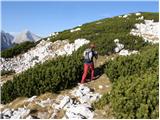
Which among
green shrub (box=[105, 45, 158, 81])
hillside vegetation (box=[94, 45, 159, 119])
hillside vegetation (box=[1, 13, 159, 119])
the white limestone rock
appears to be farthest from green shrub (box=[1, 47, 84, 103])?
the white limestone rock

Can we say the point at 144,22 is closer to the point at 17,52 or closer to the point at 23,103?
the point at 17,52

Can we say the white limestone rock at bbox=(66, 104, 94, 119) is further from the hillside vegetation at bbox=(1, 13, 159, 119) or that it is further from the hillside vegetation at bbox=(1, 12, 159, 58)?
the hillside vegetation at bbox=(1, 12, 159, 58)

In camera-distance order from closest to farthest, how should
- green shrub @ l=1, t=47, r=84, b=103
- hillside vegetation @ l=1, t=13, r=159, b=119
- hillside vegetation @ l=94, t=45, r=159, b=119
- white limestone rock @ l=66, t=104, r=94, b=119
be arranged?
hillside vegetation @ l=94, t=45, r=159, b=119, hillside vegetation @ l=1, t=13, r=159, b=119, white limestone rock @ l=66, t=104, r=94, b=119, green shrub @ l=1, t=47, r=84, b=103

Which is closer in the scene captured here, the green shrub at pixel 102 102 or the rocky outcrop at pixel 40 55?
the green shrub at pixel 102 102

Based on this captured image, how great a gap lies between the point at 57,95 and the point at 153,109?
18.1 feet

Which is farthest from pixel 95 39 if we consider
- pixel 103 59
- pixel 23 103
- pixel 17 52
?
pixel 23 103

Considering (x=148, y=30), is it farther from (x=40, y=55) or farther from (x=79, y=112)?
(x=79, y=112)

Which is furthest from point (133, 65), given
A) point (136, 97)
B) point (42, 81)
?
point (136, 97)

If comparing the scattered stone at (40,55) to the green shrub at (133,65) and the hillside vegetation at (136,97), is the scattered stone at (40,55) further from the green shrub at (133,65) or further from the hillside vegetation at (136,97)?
the hillside vegetation at (136,97)

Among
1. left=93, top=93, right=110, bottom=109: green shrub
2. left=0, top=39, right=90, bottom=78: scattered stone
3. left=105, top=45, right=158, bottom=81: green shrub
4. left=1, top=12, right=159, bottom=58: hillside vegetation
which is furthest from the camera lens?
left=0, top=39, right=90, bottom=78: scattered stone

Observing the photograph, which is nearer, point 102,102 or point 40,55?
point 102,102

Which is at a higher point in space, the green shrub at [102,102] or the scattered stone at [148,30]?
the green shrub at [102,102]

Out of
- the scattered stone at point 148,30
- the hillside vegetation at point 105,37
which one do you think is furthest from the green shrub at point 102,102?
the scattered stone at point 148,30

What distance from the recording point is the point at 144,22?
37.1 meters
